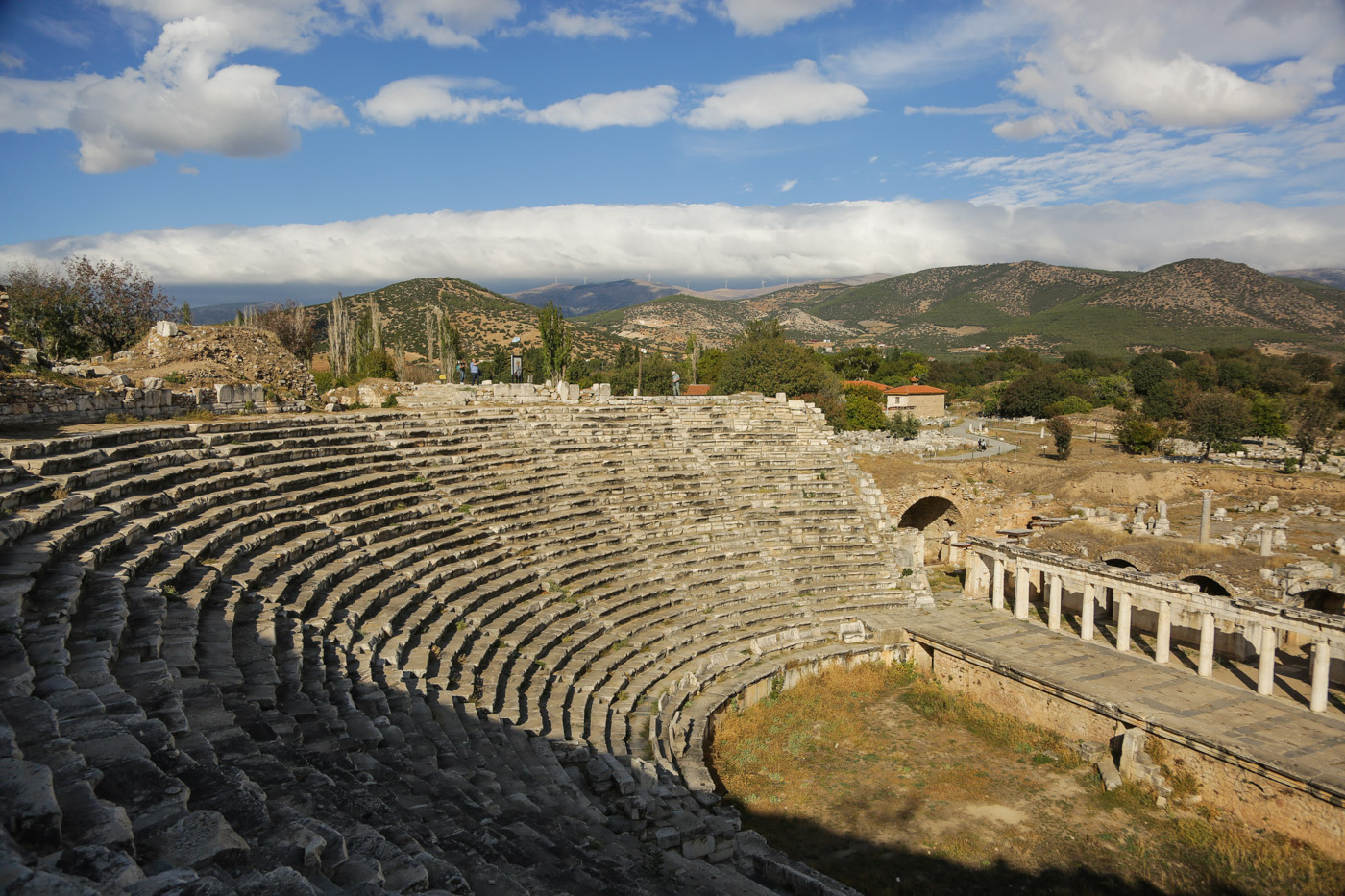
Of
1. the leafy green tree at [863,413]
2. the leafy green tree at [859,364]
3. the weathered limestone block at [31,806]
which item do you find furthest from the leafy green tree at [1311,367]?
the weathered limestone block at [31,806]

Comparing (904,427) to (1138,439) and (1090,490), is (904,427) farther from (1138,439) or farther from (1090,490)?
(1090,490)

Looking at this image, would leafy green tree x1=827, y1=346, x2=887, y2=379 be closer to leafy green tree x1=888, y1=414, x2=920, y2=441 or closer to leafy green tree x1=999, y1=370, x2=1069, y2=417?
leafy green tree x1=999, y1=370, x2=1069, y2=417

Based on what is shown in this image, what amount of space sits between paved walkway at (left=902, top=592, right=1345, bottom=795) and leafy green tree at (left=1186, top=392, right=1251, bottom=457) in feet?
103

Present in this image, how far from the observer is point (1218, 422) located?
133 feet

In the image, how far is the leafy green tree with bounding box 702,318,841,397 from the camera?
151 feet

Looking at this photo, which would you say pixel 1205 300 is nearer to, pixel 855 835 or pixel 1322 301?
pixel 1322 301

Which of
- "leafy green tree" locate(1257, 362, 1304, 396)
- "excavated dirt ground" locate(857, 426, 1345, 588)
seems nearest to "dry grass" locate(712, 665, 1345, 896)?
"excavated dirt ground" locate(857, 426, 1345, 588)

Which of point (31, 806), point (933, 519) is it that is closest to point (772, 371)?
point (933, 519)

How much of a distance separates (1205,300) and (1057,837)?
12157 centimetres

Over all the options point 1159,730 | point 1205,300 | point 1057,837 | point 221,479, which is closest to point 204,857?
point 221,479

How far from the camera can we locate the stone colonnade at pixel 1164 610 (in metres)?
12.5

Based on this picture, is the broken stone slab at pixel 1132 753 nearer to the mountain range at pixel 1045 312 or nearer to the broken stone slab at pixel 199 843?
the broken stone slab at pixel 199 843

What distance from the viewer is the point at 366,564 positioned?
34.7ft

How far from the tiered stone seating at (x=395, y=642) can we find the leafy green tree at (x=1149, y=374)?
5321 centimetres
